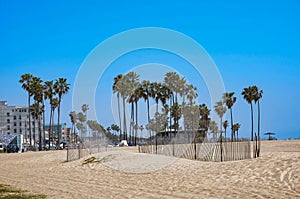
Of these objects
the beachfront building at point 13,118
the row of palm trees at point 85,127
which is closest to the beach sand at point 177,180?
the row of palm trees at point 85,127

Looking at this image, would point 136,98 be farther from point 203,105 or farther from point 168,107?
point 203,105

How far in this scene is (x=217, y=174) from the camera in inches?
684

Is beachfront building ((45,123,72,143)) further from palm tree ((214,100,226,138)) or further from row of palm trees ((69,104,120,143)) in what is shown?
palm tree ((214,100,226,138))

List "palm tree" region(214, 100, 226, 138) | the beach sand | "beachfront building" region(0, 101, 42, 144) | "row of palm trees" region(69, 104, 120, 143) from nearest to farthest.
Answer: the beach sand → "row of palm trees" region(69, 104, 120, 143) → "palm tree" region(214, 100, 226, 138) → "beachfront building" region(0, 101, 42, 144)

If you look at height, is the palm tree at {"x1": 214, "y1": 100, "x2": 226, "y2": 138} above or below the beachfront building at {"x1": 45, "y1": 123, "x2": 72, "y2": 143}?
above

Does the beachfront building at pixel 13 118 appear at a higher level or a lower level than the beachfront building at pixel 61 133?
higher

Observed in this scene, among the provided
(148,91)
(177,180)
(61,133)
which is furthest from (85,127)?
(61,133)

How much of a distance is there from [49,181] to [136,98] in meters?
52.3

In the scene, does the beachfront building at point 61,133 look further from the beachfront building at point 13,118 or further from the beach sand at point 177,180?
the beach sand at point 177,180

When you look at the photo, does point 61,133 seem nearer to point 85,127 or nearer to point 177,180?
point 85,127

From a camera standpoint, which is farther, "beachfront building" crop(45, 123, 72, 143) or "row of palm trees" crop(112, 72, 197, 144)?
"beachfront building" crop(45, 123, 72, 143)

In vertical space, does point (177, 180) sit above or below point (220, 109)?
below

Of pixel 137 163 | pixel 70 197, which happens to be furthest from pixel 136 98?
pixel 70 197

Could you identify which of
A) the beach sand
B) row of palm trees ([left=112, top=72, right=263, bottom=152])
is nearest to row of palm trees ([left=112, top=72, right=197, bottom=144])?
row of palm trees ([left=112, top=72, right=263, bottom=152])
